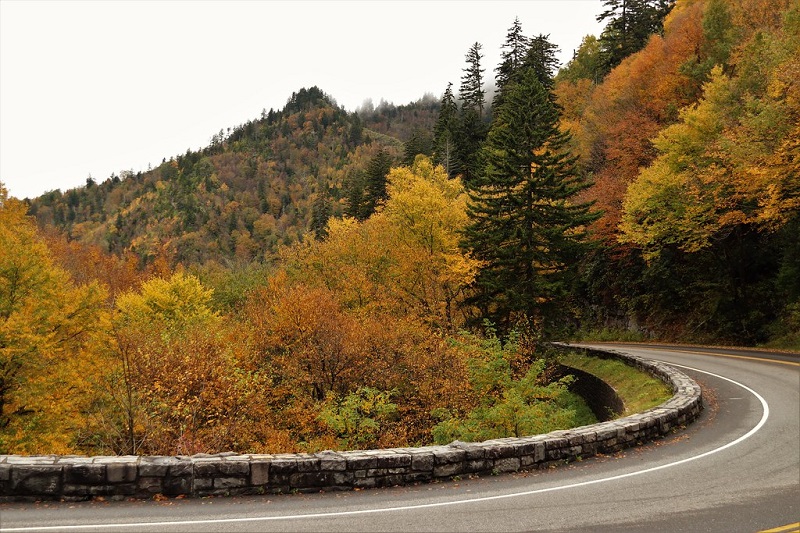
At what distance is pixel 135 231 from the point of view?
571 feet

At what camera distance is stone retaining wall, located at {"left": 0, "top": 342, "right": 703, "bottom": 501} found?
7.59m

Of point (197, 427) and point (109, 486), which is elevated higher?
point (109, 486)

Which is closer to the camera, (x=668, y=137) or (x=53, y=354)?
(x=53, y=354)

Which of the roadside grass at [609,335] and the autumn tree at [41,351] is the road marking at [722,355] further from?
the autumn tree at [41,351]

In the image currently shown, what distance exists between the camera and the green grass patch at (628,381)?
1709 cm

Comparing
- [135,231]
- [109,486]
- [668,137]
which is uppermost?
[135,231]

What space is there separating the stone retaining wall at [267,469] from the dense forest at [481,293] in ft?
18.9

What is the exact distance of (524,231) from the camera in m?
27.9

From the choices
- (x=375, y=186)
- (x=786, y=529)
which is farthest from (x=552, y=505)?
(x=375, y=186)

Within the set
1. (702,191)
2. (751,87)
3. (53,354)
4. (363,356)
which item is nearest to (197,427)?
(363,356)

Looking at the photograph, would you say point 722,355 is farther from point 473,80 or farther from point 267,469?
point 473,80

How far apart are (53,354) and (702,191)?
33234 mm

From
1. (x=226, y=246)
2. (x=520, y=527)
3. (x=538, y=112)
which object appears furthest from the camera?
(x=226, y=246)

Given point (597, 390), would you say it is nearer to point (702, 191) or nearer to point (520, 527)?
point (702, 191)
